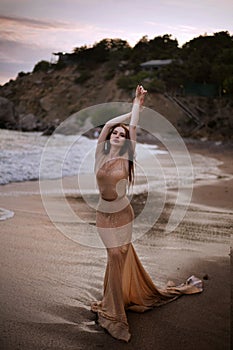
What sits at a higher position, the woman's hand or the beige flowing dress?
the woman's hand

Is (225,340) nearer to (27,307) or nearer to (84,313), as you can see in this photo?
(84,313)

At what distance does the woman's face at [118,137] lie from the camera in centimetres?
362

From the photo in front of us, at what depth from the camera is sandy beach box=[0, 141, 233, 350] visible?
3.45 m

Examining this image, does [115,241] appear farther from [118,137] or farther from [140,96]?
[140,96]

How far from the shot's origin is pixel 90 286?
450 cm

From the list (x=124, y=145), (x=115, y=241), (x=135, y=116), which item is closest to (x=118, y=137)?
(x=124, y=145)

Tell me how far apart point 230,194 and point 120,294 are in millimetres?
7356

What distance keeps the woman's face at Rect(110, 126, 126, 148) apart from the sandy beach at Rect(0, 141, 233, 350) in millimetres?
1554

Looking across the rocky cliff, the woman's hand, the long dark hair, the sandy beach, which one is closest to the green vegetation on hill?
the rocky cliff

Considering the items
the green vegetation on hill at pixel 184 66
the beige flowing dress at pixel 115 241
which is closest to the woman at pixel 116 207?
the beige flowing dress at pixel 115 241

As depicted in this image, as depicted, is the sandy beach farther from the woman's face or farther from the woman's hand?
the woman's hand

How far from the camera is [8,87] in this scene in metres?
102

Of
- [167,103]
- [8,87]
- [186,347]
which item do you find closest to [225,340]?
[186,347]

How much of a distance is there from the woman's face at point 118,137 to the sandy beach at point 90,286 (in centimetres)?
155
